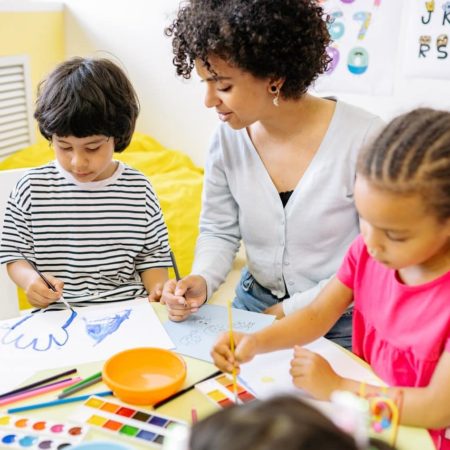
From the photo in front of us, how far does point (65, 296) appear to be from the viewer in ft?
4.20

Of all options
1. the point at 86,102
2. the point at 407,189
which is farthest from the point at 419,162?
the point at 86,102

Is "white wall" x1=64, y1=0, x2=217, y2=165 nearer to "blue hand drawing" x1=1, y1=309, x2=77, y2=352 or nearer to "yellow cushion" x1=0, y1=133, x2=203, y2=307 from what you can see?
"yellow cushion" x1=0, y1=133, x2=203, y2=307

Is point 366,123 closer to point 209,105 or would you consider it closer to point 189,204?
point 209,105

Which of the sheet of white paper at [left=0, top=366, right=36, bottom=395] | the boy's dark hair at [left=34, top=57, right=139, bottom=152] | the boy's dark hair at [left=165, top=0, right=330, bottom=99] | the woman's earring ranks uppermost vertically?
the boy's dark hair at [left=165, top=0, right=330, bottom=99]

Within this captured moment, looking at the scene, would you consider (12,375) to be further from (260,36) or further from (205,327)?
(260,36)

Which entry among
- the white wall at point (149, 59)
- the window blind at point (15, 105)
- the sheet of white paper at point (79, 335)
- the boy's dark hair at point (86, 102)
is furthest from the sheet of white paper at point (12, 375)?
the white wall at point (149, 59)

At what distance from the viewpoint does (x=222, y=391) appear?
0.83m

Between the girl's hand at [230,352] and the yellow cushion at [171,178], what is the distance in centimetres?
127

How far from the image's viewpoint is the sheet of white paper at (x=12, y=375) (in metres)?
0.86

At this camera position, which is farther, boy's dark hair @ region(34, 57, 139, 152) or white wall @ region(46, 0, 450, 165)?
white wall @ region(46, 0, 450, 165)

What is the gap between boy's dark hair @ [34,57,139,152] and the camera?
1208 mm

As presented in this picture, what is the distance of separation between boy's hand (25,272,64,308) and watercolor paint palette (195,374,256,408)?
0.42m

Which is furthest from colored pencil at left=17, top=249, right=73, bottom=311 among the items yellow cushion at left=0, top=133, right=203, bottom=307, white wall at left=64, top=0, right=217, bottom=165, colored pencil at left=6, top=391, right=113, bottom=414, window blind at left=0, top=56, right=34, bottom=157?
white wall at left=64, top=0, right=217, bottom=165

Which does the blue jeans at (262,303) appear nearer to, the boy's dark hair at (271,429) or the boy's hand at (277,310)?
the boy's hand at (277,310)
